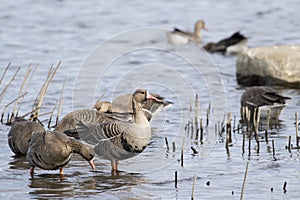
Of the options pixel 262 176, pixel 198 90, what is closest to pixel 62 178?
pixel 262 176

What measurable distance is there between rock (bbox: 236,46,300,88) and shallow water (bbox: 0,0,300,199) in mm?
382

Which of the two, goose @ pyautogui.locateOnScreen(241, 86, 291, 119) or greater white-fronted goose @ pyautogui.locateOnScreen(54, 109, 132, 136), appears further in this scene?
goose @ pyautogui.locateOnScreen(241, 86, 291, 119)

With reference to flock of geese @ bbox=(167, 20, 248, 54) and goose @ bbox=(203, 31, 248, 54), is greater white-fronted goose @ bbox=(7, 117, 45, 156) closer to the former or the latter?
flock of geese @ bbox=(167, 20, 248, 54)

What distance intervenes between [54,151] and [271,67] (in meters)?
7.73

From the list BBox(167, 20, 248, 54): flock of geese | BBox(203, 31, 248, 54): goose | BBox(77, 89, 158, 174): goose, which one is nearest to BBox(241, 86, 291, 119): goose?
BBox(77, 89, 158, 174): goose

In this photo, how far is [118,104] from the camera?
11.2m

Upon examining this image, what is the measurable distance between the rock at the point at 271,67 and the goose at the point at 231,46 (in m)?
3.49

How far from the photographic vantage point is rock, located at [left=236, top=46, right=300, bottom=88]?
47.7ft

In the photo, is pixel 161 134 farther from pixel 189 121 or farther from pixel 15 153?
pixel 15 153

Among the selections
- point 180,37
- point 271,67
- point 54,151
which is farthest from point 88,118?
point 180,37

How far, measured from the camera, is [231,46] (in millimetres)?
19109

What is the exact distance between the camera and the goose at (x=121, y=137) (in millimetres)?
8664

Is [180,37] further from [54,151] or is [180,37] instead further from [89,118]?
[54,151]

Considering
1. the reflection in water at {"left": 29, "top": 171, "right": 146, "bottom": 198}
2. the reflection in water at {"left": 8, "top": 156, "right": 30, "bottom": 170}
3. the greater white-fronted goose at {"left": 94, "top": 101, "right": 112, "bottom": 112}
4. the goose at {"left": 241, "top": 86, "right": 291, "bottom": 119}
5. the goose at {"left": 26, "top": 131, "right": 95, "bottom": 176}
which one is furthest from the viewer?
the goose at {"left": 241, "top": 86, "right": 291, "bottom": 119}
